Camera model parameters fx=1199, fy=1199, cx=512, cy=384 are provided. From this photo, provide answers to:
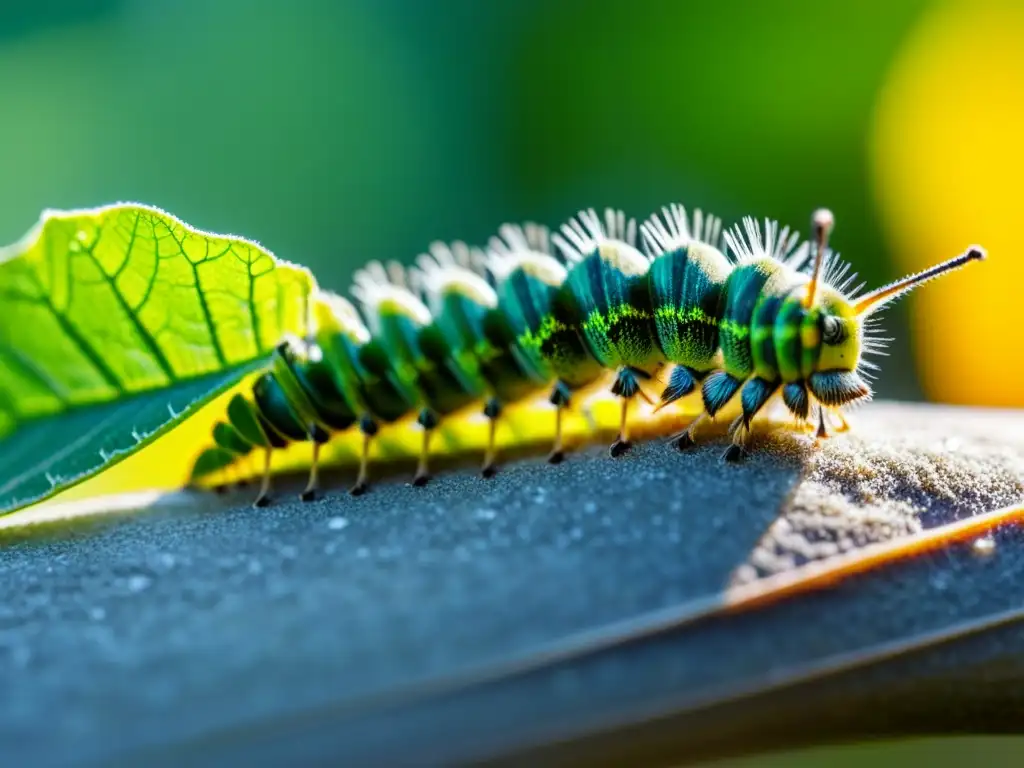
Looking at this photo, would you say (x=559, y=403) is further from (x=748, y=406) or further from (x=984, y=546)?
(x=984, y=546)

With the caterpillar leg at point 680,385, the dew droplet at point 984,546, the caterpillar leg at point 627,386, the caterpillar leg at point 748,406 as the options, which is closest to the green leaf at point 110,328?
the caterpillar leg at point 627,386

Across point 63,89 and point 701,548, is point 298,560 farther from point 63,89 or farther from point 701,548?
point 63,89

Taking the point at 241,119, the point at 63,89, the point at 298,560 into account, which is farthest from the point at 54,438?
the point at 241,119

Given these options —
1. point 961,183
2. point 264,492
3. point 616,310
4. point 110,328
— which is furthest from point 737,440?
point 961,183

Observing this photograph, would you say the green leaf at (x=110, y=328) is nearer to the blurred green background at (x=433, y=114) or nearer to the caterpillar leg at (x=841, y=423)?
the caterpillar leg at (x=841, y=423)

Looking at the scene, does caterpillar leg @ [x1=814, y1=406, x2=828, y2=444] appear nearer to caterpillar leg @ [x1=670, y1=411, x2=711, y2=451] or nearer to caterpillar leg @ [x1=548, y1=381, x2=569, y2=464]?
caterpillar leg @ [x1=670, y1=411, x2=711, y2=451]

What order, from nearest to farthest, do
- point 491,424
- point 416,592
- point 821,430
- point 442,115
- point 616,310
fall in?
point 416,592, point 821,430, point 616,310, point 491,424, point 442,115
